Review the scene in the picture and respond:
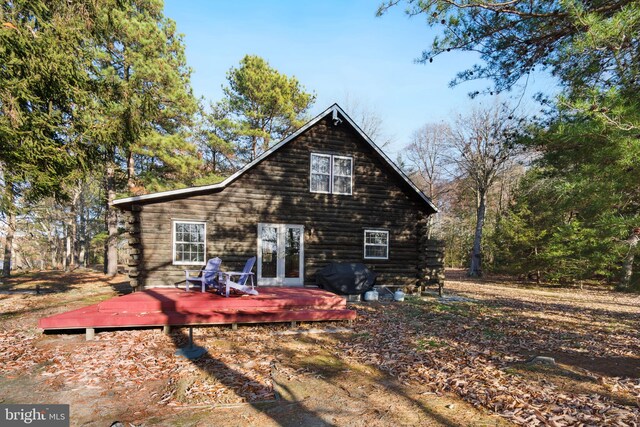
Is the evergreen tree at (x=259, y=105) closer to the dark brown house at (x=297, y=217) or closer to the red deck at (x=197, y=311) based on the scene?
the dark brown house at (x=297, y=217)

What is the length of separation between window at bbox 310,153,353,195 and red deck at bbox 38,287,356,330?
5404mm

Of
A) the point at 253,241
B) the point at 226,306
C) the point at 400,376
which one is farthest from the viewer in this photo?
the point at 253,241

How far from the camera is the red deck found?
7110mm

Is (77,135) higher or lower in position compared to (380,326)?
higher

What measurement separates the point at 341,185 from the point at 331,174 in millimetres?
653

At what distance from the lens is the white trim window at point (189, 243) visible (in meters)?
11.7

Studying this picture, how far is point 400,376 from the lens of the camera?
518cm

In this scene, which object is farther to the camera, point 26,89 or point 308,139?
point 308,139

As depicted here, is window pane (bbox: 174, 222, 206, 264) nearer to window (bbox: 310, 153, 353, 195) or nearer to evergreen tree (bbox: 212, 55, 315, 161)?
window (bbox: 310, 153, 353, 195)

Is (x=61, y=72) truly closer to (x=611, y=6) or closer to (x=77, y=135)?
(x=77, y=135)

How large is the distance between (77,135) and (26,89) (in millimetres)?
1847

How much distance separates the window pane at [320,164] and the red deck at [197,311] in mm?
5817

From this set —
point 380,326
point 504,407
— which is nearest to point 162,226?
point 380,326

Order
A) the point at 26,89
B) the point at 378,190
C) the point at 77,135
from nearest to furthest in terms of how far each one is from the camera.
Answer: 1. the point at 26,89
2. the point at 77,135
3. the point at 378,190
